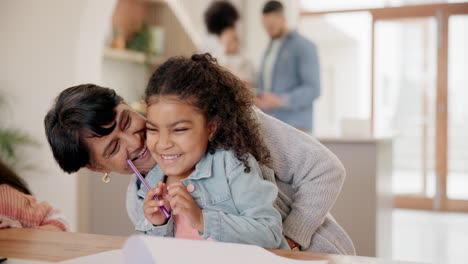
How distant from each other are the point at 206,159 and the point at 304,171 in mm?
257

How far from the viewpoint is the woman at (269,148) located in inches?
40.5

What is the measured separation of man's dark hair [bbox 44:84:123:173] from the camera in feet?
3.33

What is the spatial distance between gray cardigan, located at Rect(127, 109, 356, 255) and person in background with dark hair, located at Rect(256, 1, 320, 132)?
1595mm

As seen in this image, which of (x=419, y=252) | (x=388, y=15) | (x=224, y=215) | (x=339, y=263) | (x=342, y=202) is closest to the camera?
(x=339, y=263)

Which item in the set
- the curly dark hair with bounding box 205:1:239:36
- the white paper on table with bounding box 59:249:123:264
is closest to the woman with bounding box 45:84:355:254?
the white paper on table with bounding box 59:249:123:264

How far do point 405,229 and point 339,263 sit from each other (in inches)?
170

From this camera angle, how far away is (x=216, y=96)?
977mm

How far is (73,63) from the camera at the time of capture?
9.88ft

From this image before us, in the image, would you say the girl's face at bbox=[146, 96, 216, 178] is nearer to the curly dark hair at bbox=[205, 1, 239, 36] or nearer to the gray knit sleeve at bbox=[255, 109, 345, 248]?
the gray knit sleeve at bbox=[255, 109, 345, 248]

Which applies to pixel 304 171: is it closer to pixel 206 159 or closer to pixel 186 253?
pixel 206 159

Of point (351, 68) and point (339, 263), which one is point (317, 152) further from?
point (351, 68)

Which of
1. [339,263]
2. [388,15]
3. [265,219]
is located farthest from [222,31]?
[388,15]

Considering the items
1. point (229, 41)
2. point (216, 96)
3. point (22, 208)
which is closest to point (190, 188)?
point (216, 96)

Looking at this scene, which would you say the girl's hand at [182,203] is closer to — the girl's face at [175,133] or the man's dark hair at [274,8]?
the girl's face at [175,133]
